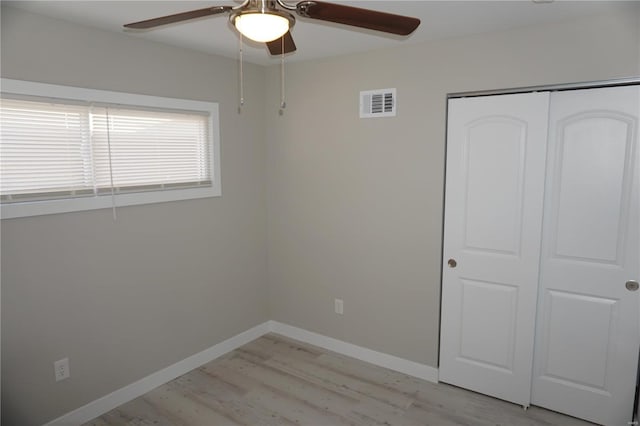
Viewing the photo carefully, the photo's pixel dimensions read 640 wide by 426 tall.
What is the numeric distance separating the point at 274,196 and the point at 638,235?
109 inches

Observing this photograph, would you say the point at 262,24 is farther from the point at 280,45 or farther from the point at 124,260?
the point at 124,260

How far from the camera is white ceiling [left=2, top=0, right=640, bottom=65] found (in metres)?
2.22

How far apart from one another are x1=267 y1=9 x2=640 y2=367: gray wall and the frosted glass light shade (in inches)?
72.5

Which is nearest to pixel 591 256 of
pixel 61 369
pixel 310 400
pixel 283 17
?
pixel 310 400

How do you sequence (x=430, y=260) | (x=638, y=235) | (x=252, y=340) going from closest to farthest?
(x=638, y=235) < (x=430, y=260) < (x=252, y=340)

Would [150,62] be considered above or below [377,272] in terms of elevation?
above

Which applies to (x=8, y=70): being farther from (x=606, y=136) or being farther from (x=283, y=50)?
(x=606, y=136)

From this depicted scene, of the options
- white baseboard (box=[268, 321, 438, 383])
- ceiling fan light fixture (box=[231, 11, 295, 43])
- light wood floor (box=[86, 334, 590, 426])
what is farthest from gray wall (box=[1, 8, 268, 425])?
ceiling fan light fixture (box=[231, 11, 295, 43])

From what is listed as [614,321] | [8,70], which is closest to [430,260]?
[614,321]

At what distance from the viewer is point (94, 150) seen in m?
2.67

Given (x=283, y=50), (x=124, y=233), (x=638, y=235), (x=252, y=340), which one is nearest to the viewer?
(x=283, y=50)

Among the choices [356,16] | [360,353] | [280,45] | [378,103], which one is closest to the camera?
[356,16]

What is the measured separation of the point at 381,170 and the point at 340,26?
113cm

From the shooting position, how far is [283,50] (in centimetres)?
205
